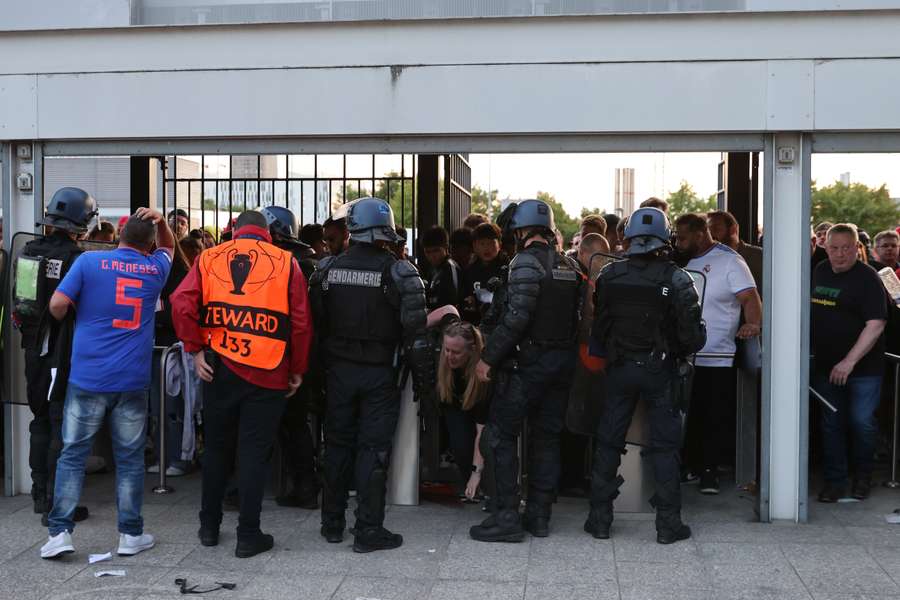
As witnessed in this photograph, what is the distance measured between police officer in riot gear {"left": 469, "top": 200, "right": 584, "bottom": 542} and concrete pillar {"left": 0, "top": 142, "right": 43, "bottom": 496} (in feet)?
10.3

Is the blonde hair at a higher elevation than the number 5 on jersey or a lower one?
lower

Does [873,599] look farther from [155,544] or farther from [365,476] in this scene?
[155,544]

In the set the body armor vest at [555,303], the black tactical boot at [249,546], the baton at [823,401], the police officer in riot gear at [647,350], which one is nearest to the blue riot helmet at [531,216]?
the body armor vest at [555,303]

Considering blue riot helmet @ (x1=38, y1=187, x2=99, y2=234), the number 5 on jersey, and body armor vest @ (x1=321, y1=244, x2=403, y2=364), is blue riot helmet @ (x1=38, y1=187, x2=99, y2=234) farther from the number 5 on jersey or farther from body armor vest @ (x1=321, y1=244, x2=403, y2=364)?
body armor vest @ (x1=321, y1=244, x2=403, y2=364)

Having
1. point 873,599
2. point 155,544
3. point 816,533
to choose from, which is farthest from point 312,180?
point 873,599

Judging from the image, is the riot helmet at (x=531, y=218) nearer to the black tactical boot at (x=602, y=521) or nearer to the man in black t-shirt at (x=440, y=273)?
the black tactical boot at (x=602, y=521)

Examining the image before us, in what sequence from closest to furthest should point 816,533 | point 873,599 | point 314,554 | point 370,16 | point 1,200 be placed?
point 873,599, point 314,554, point 816,533, point 370,16, point 1,200

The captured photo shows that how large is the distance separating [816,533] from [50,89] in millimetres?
5472

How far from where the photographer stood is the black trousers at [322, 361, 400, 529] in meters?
5.66

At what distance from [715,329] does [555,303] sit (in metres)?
1.57

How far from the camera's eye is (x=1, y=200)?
707 cm

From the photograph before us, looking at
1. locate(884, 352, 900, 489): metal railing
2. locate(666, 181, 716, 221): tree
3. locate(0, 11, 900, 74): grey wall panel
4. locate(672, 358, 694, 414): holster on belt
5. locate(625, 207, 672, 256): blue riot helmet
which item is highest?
locate(666, 181, 716, 221): tree

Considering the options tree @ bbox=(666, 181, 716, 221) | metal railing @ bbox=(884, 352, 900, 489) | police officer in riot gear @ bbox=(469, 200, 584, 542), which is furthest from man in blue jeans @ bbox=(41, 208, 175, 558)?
tree @ bbox=(666, 181, 716, 221)

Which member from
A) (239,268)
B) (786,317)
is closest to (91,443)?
(239,268)
